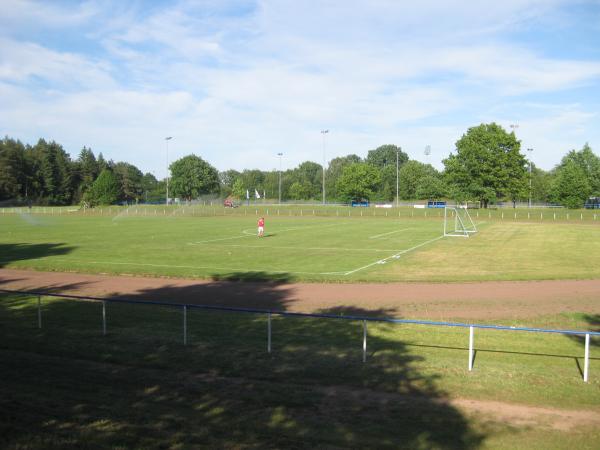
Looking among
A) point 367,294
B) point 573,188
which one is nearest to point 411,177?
point 573,188

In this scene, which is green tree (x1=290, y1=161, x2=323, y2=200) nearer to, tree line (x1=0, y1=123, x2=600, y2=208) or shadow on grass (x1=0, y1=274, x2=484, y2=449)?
tree line (x1=0, y1=123, x2=600, y2=208)

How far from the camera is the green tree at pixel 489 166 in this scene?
9438cm

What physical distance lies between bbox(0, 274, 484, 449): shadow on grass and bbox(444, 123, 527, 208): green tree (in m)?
85.8

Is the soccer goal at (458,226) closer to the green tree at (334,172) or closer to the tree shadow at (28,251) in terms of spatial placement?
the tree shadow at (28,251)

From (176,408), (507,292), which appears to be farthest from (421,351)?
(507,292)

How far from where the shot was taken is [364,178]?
12194 centimetres

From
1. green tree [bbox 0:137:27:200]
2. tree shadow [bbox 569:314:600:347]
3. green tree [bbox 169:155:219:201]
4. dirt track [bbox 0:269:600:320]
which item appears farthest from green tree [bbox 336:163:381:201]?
tree shadow [bbox 569:314:600:347]

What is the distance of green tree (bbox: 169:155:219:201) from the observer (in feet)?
487

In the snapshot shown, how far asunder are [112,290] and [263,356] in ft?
40.8

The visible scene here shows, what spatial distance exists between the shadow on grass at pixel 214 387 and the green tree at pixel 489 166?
85.8 meters

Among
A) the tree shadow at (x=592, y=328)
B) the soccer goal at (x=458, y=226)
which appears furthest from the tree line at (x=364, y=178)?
the tree shadow at (x=592, y=328)

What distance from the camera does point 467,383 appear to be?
10898mm

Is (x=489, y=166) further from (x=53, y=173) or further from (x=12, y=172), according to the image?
(x=53, y=173)

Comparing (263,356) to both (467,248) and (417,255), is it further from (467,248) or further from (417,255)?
(467,248)
